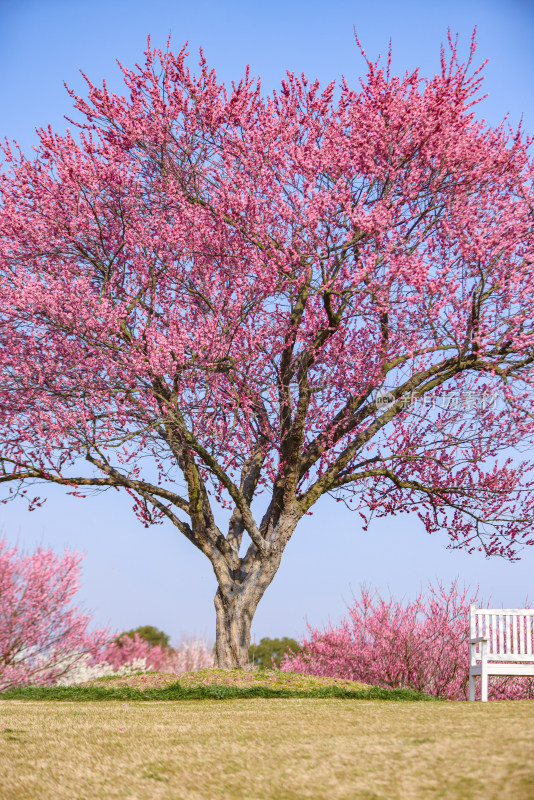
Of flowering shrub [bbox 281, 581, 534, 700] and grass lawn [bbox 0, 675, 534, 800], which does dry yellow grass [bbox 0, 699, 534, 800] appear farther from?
flowering shrub [bbox 281, 581, 534, 700]

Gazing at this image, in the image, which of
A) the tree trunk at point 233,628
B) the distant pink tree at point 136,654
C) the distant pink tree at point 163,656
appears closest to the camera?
the tree trunk at point 233,628

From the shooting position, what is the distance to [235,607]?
1339 centimetres

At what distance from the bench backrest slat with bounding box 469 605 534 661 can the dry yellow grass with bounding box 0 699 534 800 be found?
2.61m

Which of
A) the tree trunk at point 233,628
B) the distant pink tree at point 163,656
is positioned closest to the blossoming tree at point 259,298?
the tree trunk at point 233,628

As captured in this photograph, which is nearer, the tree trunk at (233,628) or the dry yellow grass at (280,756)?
the dry yellow grass at (280,756)

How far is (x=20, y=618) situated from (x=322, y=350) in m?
10.2

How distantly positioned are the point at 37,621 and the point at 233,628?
6.65m

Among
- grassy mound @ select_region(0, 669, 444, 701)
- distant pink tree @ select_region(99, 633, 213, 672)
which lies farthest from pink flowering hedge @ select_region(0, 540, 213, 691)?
distant pink tree @ select_region(99, 633, 213, 672)

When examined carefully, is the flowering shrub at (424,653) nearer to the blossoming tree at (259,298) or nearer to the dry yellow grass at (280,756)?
the blossoming tree at (259,298)

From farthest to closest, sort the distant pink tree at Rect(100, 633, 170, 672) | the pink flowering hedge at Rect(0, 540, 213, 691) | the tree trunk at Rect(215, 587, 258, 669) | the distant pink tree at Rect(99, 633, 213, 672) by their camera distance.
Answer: the distant pink tree at Rect(100, 633, 170, 672), the distant pink tree at Rect(99, 633, 213, 672), the pink flowering hedge at Rect(0, 540, 213, 691), the tree trunk at Rect(215, 587, 258, 669)

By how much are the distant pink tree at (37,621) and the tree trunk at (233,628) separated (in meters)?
6.12

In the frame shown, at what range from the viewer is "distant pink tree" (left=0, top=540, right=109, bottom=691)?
1758 cm

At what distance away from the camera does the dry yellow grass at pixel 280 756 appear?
4.29 m

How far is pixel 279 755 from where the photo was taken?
520 cm
